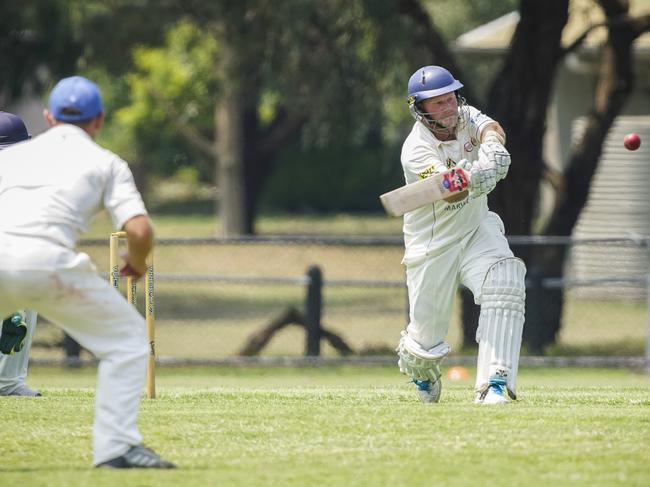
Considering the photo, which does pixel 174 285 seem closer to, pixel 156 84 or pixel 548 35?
pixel 156 84

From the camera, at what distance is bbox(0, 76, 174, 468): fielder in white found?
6.33m

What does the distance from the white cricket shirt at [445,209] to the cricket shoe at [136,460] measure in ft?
9.37

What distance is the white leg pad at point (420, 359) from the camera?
29.3 feet

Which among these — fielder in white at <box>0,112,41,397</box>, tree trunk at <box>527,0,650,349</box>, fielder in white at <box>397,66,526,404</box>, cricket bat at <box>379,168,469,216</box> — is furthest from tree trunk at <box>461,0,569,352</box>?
cricket bat at <box>379,168,469,216</box>

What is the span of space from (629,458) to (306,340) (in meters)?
9.75

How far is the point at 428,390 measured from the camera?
9.16 meters

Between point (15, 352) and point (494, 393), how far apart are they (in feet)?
10.9

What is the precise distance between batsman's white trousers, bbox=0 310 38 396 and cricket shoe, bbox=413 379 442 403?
2712 millimetres

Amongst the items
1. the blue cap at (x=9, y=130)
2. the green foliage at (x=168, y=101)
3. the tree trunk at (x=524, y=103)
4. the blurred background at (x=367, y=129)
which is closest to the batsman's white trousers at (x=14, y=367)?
the blue cap at (x=9, y=130)

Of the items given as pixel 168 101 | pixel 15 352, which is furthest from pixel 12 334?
pixel 168 101

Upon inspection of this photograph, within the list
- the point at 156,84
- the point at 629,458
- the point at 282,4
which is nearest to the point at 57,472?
the point at 629,458

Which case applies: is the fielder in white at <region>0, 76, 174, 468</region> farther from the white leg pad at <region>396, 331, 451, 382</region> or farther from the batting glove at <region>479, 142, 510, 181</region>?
the white leg pad at <region>396, 331, 451, 382</region>

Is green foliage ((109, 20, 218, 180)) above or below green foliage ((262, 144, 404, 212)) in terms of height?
above

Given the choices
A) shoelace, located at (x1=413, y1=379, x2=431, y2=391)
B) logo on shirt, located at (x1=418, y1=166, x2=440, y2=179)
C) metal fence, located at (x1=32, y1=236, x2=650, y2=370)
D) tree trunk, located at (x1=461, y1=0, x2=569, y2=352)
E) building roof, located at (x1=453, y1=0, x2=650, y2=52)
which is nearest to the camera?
logo on shirt, located at (x1=418, y1=166, x2=440, y2=179)
